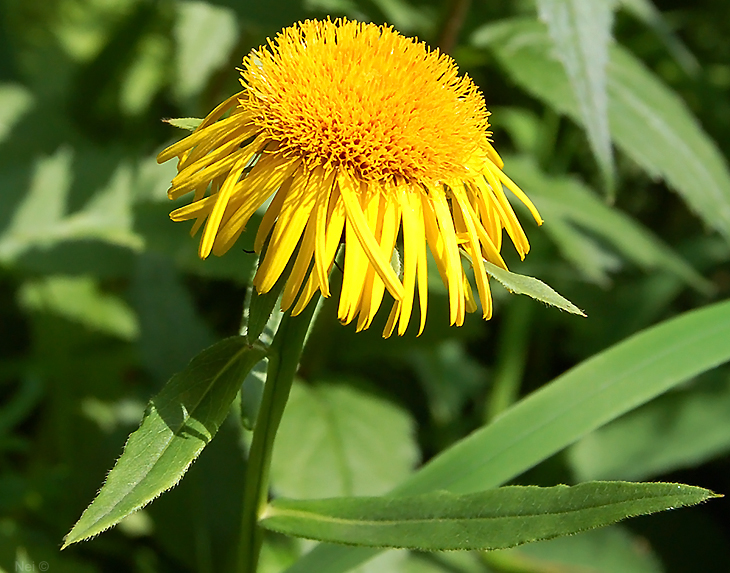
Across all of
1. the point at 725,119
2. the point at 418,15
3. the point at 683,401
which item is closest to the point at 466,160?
the point at 418,15

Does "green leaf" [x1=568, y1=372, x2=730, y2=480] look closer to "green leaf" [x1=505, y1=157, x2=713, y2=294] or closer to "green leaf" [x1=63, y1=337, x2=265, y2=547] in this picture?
"green leaf" [x1=505, y1=157, x2=713, y2=294]

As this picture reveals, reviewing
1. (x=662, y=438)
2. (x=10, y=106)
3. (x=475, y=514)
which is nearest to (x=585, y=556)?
(x=662, y=438)

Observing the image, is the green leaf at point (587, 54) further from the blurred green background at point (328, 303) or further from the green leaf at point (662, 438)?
the green leaf at point (662, 438)

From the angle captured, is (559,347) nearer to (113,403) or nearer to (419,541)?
(113,403)

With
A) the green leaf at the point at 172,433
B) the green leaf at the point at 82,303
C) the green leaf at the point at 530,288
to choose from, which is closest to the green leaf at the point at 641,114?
the green leaf at the point at 530,288

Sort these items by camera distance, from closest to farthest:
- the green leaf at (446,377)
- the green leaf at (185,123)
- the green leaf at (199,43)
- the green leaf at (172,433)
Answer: the green leaf at (172,433), the green leaf at (185,123), the green leaf at (199,43), the green leaf at (446,377)

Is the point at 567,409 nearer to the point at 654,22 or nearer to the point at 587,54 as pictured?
the point at 587,54

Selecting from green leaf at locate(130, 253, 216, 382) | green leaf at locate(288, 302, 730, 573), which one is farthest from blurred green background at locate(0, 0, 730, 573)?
green leaf at locate(288, 302, 730, 573)
